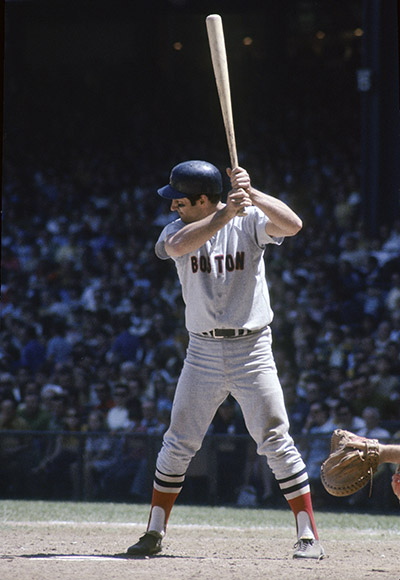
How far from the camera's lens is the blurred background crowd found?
7.12 meters

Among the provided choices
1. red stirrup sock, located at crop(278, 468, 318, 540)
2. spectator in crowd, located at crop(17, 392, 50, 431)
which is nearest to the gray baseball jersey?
red stirrup sock, located at crop(278, 468, 318, 540)

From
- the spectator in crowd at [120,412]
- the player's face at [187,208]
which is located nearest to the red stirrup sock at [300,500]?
the player's face at [187,208]

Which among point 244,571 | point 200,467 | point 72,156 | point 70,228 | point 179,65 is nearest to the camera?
point 244,571

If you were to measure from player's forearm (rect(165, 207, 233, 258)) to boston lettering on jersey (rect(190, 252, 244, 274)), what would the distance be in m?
0.10

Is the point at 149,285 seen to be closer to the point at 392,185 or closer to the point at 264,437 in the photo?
the point at 392,185

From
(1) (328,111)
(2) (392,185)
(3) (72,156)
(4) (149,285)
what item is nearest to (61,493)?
(4) (149,285)

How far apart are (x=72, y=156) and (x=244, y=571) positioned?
13528 millimetres

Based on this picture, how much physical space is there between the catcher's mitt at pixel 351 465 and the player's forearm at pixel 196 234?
105cm

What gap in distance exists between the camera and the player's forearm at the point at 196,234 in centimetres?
402

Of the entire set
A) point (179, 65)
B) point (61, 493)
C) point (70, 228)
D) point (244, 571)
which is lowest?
point (61, 493)

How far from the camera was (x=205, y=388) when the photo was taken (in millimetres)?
4246

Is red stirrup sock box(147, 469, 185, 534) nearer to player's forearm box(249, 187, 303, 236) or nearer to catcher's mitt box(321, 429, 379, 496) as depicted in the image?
catcher's mitt box(321, 429, 379, 496)

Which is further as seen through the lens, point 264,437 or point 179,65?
point 179,65

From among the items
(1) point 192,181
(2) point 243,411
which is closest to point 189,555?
(2) point 243,411
